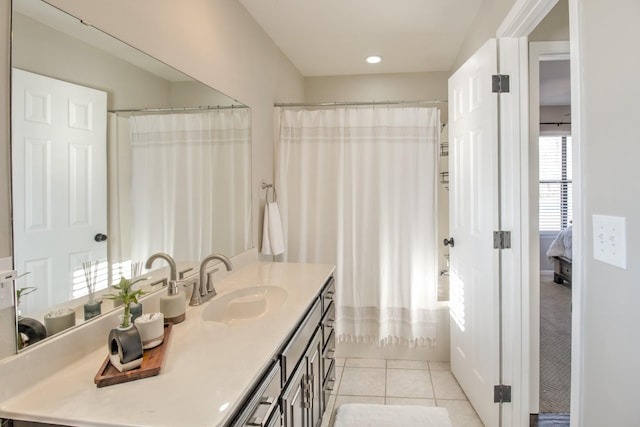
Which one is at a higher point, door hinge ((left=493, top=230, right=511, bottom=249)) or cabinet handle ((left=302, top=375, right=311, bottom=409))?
door hinge ((left=493, top=230, right=511, bottom=249))

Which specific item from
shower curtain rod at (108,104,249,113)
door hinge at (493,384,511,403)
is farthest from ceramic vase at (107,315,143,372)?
door hinge at (493,384,511,403)

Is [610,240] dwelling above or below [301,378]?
above

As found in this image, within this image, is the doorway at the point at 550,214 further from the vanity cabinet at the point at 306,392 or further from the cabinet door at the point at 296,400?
the cabinet door at the point at 296,400

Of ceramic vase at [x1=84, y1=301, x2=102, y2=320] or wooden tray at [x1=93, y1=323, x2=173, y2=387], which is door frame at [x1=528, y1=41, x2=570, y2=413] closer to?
wooden tray at [x1=93, y1=323, x2=173, y2=387]

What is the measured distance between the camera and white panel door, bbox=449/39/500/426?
1.86m

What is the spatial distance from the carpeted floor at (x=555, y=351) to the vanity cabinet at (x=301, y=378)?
1.47 meters

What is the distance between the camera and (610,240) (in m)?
0.88

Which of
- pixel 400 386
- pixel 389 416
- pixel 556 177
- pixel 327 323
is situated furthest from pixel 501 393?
pixel 556 177

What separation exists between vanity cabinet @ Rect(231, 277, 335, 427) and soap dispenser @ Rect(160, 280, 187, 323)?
1.39 ft

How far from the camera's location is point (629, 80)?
0.81 m

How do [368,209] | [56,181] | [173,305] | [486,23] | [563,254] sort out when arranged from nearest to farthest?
[56,181] < [173,305] < [486,23] < [368,209] < [563,254]

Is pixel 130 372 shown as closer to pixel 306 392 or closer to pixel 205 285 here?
pixel 205 285

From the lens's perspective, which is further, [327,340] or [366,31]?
[366,31]

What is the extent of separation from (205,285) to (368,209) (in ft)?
5.01
